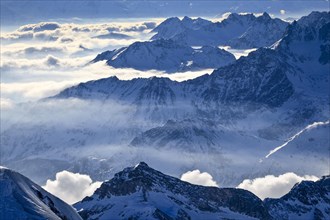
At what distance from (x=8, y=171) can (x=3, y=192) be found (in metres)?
3.21

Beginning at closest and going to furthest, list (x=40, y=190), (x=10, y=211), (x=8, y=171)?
1. (x=10, y=211)
2. (x=8, y=171)
3. (x=40, y=190)

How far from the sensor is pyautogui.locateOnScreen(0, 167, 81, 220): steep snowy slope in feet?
252

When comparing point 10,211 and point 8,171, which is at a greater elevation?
point 8,171

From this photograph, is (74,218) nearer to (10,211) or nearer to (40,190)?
(40,190)

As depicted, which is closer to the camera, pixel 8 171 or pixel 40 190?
pixel 8 171

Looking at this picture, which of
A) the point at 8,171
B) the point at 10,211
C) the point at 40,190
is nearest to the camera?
the point at 10,211

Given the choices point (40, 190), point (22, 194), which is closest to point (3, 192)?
point (22, 194)

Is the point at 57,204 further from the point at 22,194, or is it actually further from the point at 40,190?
the point at 22,194

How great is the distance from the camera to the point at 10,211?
76688mm

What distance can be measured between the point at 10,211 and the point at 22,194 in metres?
3.48

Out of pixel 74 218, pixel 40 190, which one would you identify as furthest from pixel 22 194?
pixel 74 218

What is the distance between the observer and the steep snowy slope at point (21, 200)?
76812 mm

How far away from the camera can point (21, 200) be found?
258 ft

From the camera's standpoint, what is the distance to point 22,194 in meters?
79.9
